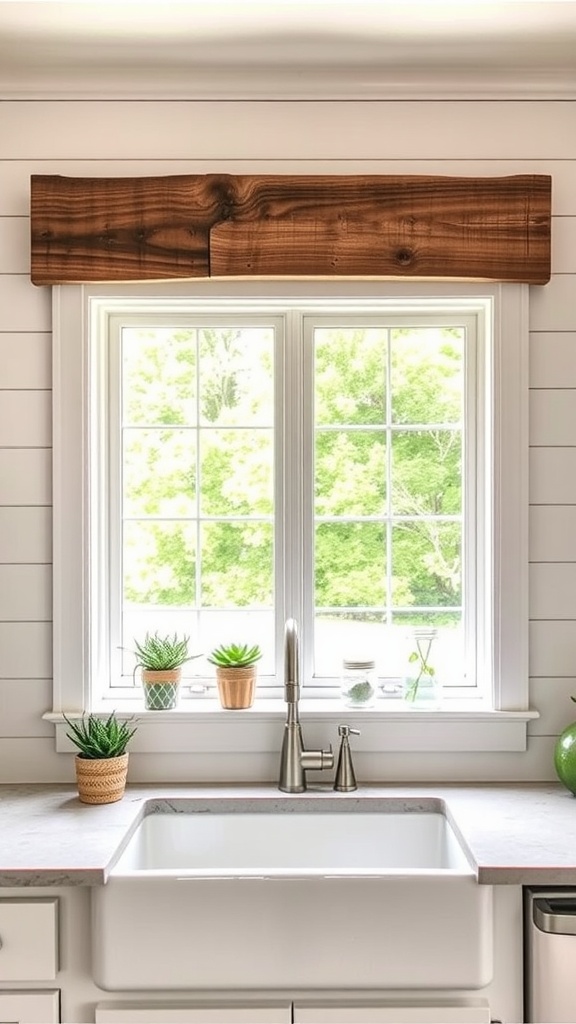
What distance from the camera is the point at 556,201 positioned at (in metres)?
2.16

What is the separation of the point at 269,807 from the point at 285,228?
54.8 inches

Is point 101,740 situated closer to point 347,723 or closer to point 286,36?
point 347,723

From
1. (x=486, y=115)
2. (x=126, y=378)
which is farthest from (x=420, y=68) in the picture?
(x=126, y=378)

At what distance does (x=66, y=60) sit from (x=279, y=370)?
0.90 m

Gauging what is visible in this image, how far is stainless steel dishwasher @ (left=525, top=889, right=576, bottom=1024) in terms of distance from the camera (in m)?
1.60

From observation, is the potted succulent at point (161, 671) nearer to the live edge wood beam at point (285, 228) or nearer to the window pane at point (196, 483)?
the window pane at point (196, 483)

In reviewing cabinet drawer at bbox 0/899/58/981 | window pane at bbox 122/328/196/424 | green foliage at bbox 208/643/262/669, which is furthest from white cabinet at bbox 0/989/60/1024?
window pane at bbox 122/328/196/424

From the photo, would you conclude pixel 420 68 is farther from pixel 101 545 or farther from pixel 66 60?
pixel 101 545

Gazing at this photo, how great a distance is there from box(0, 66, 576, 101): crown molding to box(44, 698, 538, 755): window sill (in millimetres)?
1533

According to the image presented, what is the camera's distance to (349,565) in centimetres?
229

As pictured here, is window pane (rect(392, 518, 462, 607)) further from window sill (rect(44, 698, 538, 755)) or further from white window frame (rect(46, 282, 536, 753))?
window sill (rect(44, 698, 538, 755))

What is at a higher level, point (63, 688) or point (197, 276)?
point (197, 276)

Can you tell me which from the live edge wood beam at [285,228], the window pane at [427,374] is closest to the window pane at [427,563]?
the window pane at [427,374]

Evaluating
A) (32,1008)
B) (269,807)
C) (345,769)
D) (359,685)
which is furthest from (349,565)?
(32,1008)
